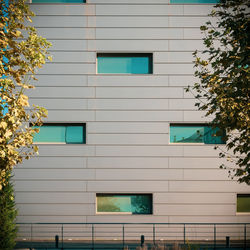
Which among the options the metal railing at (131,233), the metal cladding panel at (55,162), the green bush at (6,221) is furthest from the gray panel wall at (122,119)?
the green bush at (6,221)

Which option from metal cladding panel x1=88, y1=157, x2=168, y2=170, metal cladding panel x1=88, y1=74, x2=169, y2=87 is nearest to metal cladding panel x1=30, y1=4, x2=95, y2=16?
metal cladding panel x1=88, y1=74, x2=169, y2=87

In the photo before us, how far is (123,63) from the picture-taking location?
1141 centimetres

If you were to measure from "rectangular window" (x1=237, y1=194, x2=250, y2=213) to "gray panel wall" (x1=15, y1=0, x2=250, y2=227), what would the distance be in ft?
1.06

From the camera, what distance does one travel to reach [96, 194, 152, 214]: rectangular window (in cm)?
1094

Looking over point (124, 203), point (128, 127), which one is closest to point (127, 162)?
point (128, 127)

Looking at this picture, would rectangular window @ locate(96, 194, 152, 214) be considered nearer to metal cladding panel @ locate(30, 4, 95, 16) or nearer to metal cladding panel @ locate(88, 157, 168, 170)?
metal cladding panel @ locate(88, 157, 168, 170)

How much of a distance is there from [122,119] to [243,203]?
5.94 meters

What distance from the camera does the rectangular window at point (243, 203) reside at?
11070 mm

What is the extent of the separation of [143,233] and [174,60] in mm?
6949

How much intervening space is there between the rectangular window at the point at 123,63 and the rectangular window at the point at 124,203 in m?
5.03

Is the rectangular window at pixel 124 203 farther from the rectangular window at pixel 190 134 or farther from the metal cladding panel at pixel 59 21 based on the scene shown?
the metal cladding panel at pixel 59 21

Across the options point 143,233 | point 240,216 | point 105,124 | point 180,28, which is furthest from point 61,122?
point 240,216

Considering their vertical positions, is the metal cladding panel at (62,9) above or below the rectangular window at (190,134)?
above

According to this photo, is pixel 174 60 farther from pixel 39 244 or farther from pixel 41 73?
pixel 39 244
